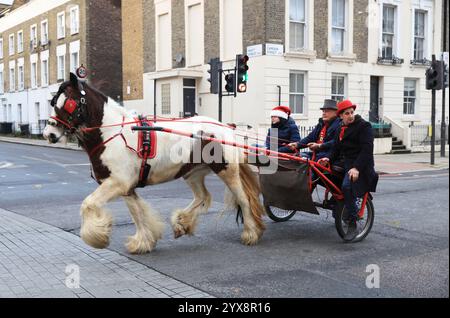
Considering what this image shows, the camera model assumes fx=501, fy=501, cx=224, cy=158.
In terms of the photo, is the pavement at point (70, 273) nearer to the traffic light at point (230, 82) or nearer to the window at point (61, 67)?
the traffic light at point (230, 82)

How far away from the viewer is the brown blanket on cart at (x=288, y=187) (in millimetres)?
6793

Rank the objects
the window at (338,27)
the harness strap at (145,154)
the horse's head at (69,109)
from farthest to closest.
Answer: the window at (338,27)
the harness strap at (145,154)
the horse's head at (69,109)

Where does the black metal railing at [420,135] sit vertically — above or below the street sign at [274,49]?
below

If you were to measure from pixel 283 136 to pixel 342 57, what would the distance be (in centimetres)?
1721

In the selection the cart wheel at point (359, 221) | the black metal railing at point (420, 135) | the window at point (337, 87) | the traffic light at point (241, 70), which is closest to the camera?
the cart wheel at point (359, 221)

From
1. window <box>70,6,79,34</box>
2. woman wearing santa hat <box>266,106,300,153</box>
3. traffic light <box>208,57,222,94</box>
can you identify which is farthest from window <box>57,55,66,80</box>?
woman wearing santa hat <box>266,106,300,153</box>

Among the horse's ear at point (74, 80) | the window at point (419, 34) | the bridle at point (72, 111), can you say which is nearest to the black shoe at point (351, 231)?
the bridle at point (72, 111)

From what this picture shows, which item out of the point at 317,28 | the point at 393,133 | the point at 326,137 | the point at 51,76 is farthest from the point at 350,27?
the point at 51,76

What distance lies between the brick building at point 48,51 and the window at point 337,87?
1548cm

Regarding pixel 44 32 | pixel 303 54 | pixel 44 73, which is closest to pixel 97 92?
pixel 303 54

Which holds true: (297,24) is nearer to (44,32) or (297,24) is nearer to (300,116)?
(300,116)

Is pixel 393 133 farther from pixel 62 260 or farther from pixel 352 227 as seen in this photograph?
pixel 62 260

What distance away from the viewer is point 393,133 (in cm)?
2566

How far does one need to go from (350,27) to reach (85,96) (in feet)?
67.7
